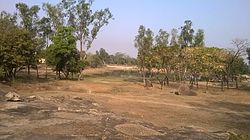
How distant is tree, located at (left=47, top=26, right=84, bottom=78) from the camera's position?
49375 mm

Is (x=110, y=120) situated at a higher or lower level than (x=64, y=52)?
lower

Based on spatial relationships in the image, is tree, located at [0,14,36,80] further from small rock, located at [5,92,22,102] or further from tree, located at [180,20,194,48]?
tree, located at [180,20,194,48]

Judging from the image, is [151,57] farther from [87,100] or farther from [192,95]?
[87,100]

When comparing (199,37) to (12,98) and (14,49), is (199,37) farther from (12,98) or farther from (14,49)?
(12,98)

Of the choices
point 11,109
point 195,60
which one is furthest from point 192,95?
point 11,109

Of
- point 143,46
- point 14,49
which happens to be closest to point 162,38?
point 143,46

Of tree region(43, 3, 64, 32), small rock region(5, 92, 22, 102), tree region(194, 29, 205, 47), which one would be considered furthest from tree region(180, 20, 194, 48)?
small rock region(5, 92, 22, 102)

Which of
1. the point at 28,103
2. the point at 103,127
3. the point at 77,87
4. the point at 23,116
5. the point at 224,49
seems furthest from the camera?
the point at 224,49

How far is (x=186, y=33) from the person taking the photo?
71750mm

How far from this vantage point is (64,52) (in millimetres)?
49312

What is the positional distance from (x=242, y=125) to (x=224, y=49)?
3274 cm

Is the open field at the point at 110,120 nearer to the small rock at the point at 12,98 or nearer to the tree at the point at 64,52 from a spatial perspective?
the small rock at the point at 12,98

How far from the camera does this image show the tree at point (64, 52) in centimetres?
4938

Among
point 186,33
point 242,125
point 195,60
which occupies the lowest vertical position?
point 242,125
